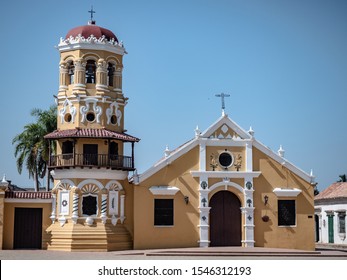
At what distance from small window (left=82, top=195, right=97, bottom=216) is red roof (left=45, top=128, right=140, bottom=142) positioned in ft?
10.1

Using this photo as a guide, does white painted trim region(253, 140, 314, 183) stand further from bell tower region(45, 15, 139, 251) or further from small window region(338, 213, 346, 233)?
small window region(338, 213, 346, 233)

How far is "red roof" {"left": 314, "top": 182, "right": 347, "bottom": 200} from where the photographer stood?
45.0 meters

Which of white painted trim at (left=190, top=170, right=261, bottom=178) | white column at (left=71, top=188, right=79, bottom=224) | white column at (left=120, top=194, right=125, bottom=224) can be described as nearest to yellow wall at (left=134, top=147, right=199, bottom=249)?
→ white painted trim at (left=190, top=170, right=261, bottom=178)

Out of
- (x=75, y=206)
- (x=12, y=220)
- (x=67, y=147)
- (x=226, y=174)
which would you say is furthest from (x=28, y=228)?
(x=226, y=174)

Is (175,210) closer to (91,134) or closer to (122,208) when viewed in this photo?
(122,208)

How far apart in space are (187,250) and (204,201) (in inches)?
138

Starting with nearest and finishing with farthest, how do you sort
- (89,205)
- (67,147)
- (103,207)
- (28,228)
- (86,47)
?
(103,207) → (89,205) → (28,228) → (67,147) → (86,47)

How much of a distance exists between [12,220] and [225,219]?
10.9 metres

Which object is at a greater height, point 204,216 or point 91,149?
point 91,149

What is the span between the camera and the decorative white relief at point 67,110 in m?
34.0

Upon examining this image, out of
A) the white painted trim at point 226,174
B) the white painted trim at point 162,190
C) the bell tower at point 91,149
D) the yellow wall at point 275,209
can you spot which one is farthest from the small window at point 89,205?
the yellow wall at point 275,209

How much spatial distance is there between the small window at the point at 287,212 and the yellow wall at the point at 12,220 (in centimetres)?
1201

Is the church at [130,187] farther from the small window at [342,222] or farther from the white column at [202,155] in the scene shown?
the small window at [342,222]

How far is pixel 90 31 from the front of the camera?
34.4m
